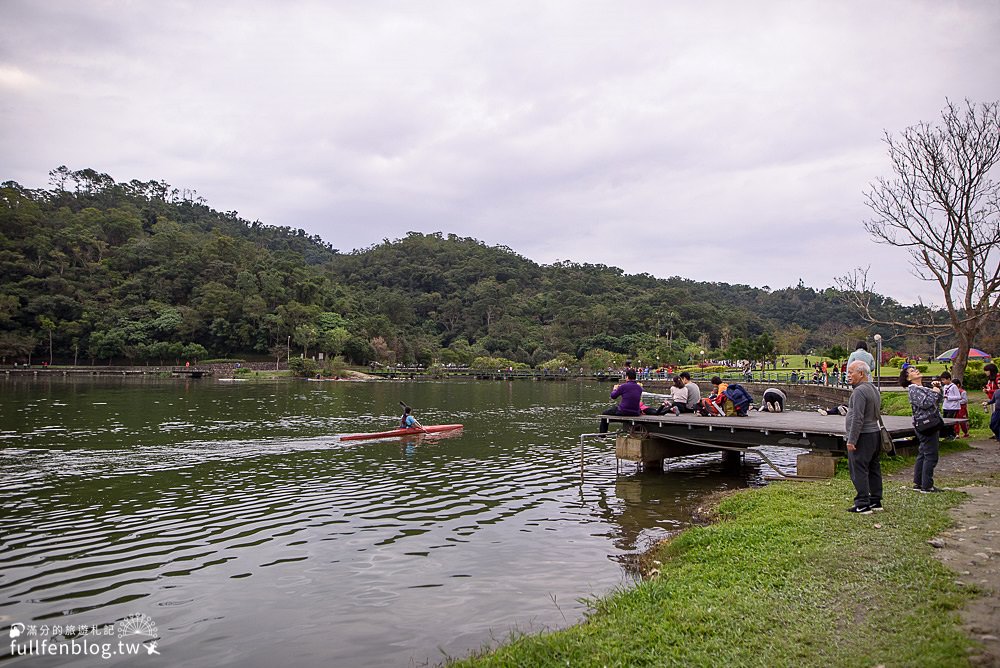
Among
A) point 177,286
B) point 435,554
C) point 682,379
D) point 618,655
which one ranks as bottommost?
point 435,554

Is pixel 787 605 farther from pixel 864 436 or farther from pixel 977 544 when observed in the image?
pixel 864 436

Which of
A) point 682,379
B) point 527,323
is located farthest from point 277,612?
point 527,323

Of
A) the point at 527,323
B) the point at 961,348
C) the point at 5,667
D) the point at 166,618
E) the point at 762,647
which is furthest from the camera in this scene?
the point at 527,323

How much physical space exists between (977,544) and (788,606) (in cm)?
330

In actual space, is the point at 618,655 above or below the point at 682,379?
below

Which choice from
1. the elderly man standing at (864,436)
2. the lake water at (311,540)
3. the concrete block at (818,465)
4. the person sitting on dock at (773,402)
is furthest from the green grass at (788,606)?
the person sitting on dock at (773,402)

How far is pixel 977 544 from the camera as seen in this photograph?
25.7 ft

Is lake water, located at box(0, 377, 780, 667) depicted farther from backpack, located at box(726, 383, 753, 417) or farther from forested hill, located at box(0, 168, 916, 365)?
forested hill, located at box(0, 168, 916, 365)

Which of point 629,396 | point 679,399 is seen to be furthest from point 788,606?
point 679,399

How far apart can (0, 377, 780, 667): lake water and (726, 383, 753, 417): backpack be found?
1.91 m

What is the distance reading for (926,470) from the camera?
11195mm

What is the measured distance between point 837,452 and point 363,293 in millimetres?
134000

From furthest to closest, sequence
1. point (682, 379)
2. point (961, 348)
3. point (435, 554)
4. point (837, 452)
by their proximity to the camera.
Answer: point (961, 348) < point (682, 379) < point (837, 452) < point (435, 554)

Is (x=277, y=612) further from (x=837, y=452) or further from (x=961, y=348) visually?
(x=961, y=348)
